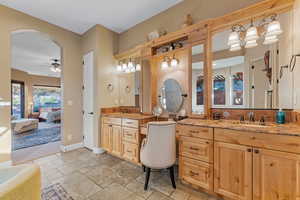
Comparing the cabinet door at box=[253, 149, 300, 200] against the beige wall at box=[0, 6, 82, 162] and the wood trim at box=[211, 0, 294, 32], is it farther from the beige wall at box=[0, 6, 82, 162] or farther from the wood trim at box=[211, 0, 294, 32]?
the beige wall at box=[0, 6, 82, 162]

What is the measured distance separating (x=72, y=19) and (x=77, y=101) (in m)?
1.93

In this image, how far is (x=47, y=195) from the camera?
1751mm

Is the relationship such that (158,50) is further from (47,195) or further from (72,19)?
(47,195)

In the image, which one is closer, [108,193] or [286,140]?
[286,140]

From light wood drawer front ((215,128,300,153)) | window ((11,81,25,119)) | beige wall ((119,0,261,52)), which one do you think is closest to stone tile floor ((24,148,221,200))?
light wood drawer front ((215,128,300,153))

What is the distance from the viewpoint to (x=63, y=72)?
329 cm

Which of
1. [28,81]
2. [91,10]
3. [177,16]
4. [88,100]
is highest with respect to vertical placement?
[91,10]

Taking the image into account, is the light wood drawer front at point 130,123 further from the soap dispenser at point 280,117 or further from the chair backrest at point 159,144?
the soap dispenser at point 280,117

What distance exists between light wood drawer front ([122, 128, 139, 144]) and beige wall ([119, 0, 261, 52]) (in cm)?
206

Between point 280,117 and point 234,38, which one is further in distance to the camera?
point 234,38

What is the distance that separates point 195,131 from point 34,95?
1011cm

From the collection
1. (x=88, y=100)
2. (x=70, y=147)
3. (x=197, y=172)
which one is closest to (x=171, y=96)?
(x=197, y=172)

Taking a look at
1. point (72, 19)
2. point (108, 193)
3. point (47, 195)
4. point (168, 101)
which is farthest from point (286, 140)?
point (72, 19)

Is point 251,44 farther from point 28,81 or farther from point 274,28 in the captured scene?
point 28,81
